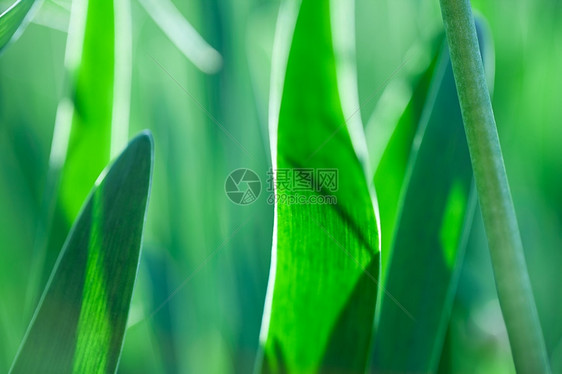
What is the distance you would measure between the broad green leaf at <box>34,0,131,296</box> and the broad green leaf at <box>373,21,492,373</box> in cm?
18

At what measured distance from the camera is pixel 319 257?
25 cm

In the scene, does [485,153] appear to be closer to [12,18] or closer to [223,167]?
[12,18]

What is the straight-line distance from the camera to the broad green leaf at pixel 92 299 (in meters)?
0.22

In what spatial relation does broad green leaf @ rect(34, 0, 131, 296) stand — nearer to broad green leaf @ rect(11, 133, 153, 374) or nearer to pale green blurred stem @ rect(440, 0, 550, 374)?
broad green leaf @ rect(11, 133, 153, 374)

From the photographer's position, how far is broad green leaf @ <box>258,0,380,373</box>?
24 centimetres

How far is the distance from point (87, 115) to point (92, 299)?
0.17 metres

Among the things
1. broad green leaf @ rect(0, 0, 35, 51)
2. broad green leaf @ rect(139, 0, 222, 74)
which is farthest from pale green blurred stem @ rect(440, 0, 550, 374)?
broad green leaf @ rect(139, 0, 222, 74)

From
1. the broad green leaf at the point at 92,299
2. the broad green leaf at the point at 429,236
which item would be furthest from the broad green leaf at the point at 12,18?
the broad green leaf at the point at 429,236

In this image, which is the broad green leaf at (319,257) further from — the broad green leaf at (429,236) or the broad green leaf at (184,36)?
the broad green leaf at (184,36)

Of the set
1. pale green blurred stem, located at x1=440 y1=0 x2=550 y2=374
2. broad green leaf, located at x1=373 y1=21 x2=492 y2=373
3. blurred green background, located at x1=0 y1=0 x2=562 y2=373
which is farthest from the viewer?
blurred green background, located at x1=0 y1=0 x2=562 y2=373

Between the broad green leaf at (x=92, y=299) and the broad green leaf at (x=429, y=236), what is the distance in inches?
5.5

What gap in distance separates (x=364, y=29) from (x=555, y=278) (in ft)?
1.02

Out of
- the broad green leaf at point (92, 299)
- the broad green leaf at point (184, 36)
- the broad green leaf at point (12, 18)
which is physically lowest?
the broad green leaf at point (92, 299)

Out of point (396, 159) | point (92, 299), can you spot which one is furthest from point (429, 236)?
point (92, 299)
